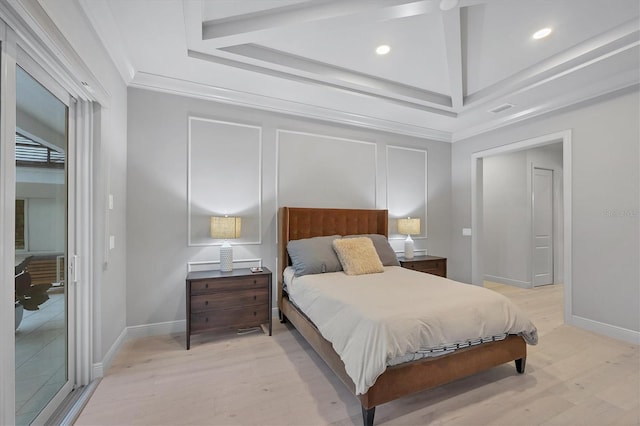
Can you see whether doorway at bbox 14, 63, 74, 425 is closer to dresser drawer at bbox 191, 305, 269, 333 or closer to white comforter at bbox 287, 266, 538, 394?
dresser drawer at bbox 191, 305, 269, 333

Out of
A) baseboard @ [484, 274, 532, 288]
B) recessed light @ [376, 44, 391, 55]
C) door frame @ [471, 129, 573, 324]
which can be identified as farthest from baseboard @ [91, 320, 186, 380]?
baseboard @ [484, 274, 532, 288]

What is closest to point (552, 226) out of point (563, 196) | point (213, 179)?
point (563, 196)

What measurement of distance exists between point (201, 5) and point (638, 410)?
4.09 meters

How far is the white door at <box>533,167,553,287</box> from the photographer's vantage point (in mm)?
5219

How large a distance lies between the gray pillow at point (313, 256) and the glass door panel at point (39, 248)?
1897 mm

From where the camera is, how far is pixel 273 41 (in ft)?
8.46

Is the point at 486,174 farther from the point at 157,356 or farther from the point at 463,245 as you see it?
the point at 157,356

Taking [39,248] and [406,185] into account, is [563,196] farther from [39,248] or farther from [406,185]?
[39,248]

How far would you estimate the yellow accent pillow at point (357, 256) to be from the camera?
9.75 feet

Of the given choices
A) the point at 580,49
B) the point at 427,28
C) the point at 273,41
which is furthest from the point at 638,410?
the point at 273,41

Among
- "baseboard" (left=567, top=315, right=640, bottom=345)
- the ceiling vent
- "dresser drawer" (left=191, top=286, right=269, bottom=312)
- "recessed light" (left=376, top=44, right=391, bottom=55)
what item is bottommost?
"baseboard" (left=567, top=315, right=640, bottom=345)

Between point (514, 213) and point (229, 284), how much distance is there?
527 cm

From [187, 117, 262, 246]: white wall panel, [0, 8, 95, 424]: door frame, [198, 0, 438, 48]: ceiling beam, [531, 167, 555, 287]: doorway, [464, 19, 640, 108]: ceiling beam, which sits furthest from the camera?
[531, 167, 555, 287]: doorway

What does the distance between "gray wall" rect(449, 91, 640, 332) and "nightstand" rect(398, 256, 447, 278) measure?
4.81 feet
